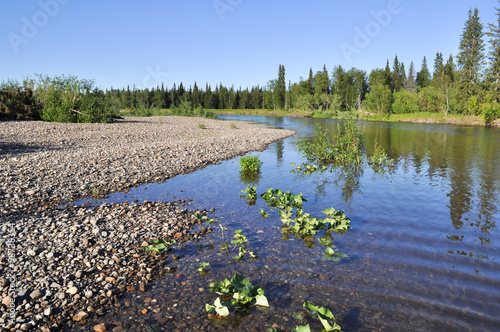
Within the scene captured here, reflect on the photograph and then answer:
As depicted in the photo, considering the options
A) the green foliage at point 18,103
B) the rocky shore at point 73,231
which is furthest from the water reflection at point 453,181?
the green foliage at point 18,103

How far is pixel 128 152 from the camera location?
17641 millimetres

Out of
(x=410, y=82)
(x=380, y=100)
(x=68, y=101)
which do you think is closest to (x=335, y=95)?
(x=380, y=100)

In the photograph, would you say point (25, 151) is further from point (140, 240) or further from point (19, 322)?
point (19, 322)

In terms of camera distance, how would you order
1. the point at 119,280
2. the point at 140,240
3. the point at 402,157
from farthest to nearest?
the point at 402,157, the point at 140,240, the point at 119,280

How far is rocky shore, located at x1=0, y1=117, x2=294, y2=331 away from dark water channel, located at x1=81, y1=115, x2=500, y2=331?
69 centimetres

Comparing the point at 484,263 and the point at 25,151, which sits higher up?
the point at 25,151

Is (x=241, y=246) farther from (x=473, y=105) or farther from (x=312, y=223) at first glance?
(x=473, y=105)

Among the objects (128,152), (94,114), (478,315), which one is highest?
(94,114)

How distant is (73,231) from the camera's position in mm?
7484

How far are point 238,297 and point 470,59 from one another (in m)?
74.0

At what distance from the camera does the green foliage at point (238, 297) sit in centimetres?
517

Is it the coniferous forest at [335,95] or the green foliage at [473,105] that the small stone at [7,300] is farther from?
the green foliage at [473,105]

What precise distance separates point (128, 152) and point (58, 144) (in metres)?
5.16

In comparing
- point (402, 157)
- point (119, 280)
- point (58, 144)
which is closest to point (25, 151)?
point (58, 144)
